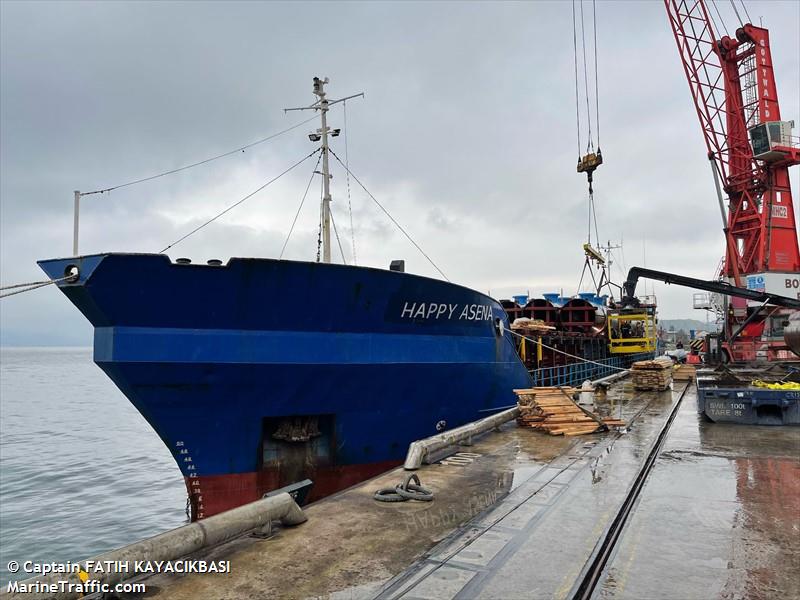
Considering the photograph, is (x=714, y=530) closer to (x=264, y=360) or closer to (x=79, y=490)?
(x=264, y=360)

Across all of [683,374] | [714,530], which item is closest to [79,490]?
[714,530]

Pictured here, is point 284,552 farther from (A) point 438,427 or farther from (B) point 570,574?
(A) point 438,427

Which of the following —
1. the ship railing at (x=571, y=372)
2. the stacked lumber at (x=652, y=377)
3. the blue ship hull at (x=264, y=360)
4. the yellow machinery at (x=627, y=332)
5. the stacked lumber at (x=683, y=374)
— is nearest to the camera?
the blue ship hull at (x=264, y=360)

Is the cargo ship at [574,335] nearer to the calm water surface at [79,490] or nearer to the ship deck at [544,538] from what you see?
the ship deck at [544,538]

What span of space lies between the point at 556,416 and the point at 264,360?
748cm

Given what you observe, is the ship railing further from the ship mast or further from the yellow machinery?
the ship mast

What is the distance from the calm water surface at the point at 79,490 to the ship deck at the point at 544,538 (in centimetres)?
864

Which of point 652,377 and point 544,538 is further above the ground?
point 652,377

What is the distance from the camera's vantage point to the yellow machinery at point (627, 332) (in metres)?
32.7

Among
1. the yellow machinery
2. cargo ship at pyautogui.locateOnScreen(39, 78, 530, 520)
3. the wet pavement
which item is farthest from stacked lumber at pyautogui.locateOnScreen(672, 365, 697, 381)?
cargo ship at pyautogui.locateOnScreen(39, 78, 530, 520)

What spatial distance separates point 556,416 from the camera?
12.9m

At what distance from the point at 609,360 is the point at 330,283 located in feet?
90.6

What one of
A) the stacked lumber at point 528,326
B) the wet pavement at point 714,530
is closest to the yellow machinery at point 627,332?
the stacked lumber at point 528,326

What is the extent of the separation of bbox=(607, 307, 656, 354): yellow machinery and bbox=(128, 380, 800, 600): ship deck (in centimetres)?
2402
